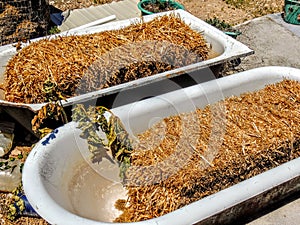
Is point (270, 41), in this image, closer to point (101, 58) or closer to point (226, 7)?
point (226, 7)

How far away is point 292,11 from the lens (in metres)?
5.70

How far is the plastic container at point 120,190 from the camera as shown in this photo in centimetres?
236

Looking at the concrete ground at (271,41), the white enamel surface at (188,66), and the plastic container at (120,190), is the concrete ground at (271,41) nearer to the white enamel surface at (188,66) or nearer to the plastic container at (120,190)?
the white enamel surface at (188,66)

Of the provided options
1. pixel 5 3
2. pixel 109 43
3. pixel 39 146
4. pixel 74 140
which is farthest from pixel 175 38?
pixel 5 3

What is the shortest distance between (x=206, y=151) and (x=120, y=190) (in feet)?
2.40

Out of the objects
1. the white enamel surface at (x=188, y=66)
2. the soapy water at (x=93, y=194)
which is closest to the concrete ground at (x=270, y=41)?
the white enamel surface at (x=188, y=66)

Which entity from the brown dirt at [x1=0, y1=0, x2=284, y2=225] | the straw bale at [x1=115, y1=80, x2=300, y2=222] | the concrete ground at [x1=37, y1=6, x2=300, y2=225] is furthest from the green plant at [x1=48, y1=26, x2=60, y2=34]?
the straw bale at [x1=115, y1=80, x2=300, y2=222]

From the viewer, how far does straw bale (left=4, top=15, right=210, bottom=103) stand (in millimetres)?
3254

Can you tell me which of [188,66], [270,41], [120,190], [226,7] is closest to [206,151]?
[120,190]

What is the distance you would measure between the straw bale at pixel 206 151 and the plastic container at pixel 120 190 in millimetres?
166

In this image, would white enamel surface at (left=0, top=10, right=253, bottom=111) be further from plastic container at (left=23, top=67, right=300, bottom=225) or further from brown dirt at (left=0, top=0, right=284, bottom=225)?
brown dirt at (left=0, top=0, right=284, bottom=225)

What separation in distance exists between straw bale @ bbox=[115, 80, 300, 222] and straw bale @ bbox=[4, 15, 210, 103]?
657mm

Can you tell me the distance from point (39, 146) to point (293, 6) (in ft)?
14.4

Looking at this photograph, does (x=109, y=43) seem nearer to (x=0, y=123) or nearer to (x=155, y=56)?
(x=155, y=56)
